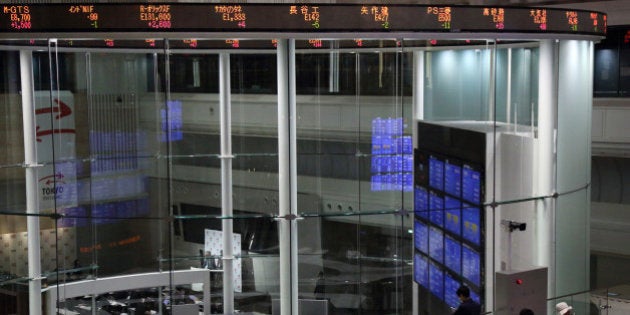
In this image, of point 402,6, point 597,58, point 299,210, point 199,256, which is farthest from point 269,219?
point 597,58

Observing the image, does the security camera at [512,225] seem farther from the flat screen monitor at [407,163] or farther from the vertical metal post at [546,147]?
the flat screen monitor at [407,163]

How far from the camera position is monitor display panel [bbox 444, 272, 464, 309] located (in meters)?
12.2

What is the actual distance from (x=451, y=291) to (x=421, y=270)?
0.54 metres

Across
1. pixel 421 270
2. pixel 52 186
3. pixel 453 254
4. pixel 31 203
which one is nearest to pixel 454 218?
pixel 453 254

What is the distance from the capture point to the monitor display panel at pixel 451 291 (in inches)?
481

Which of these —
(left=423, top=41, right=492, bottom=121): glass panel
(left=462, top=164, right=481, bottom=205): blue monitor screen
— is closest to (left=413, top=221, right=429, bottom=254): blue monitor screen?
(left=462, top=164, right=481, bottom=205): blue monitor screen

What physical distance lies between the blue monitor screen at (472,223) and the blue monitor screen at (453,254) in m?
0.28

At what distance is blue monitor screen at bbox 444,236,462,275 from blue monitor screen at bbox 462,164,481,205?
→ 669 mm

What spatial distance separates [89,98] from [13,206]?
1896 millimetres

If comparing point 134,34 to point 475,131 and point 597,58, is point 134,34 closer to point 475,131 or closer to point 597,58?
point 475,131

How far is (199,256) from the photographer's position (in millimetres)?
13016

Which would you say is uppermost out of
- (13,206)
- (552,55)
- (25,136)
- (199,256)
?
(552,55)

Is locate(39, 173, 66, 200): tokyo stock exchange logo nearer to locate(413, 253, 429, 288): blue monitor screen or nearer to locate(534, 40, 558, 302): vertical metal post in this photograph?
locate(413, 253, 429, 288): blue monitor screen

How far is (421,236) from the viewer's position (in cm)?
1213
